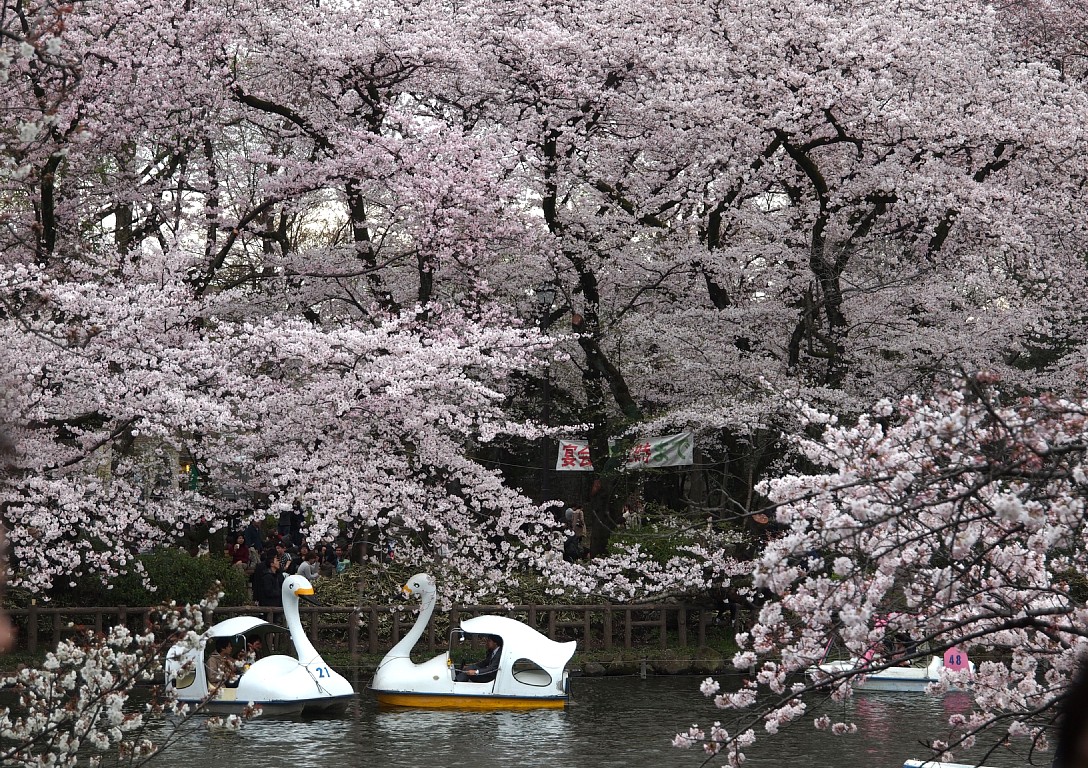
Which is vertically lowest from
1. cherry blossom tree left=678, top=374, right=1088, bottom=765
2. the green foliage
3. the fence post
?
the fence post

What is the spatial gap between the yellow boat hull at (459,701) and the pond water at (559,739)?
15 centimetres

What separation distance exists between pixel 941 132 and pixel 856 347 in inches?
148

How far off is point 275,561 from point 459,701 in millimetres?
4242

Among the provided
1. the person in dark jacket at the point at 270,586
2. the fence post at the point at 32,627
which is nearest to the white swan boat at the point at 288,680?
the fence post at the point at 32,627

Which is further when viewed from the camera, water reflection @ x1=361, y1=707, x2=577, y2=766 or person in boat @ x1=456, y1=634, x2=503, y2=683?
person in boat @ x1=456, y1=634, x2=503, y2=683

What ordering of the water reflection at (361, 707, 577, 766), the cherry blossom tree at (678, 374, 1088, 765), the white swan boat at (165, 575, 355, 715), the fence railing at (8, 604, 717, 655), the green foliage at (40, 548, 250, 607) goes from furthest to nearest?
the green foliage at (40, 548, 250, 607), the fence railing at (8, 604, 717, 655), the white swan boat at (165, 575, 355, 715), the water reflection at (361, 707, 577, 766), the cherry blossom tree at (678, 374, 1088, 765)

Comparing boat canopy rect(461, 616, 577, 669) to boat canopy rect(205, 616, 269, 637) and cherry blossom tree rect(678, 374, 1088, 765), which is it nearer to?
boat canopy rect(205, 616, 269, 637)

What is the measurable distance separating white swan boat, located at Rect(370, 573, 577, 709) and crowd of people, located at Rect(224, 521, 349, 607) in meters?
2.06

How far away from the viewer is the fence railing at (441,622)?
1744cm

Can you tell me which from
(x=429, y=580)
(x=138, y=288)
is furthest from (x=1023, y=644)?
(x=138, y=288)

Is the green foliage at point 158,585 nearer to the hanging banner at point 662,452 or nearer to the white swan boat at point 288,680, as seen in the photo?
the white swan boat at point 288,680

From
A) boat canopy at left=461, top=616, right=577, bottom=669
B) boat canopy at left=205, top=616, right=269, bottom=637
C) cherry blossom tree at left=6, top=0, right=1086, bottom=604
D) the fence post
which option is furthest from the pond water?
the fence post

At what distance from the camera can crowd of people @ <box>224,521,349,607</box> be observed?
731 inches

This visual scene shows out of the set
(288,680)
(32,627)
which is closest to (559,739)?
(288,680)
